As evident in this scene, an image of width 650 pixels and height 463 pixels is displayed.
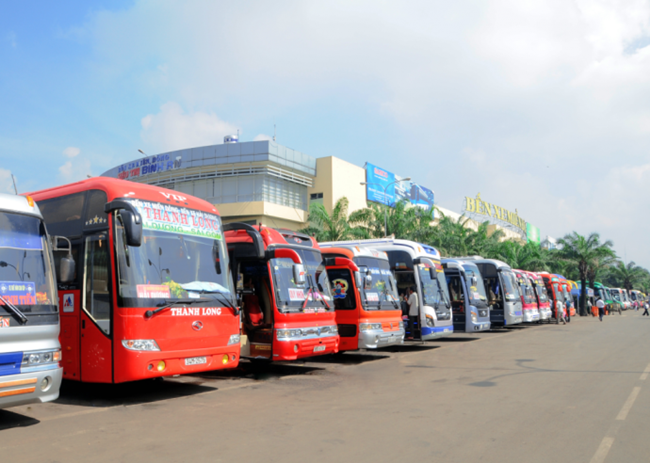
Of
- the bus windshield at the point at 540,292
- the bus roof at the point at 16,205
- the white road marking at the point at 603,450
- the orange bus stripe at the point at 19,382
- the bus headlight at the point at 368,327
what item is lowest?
the white road marking at the point at 603,450

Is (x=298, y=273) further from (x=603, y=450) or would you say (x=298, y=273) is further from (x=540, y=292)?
(x=540, y=292)

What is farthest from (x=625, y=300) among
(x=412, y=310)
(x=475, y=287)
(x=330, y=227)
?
(x=412, y=310)

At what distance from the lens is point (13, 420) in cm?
663

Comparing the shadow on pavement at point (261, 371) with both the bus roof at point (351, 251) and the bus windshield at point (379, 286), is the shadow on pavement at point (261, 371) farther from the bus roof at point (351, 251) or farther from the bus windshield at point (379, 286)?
the bus roof at point (351, 251)

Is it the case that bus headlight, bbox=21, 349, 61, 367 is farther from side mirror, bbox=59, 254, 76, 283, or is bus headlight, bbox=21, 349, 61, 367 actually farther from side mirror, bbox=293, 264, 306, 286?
side mirror, bbox=293, 264, 306, 286

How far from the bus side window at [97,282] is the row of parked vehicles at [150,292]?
16mm

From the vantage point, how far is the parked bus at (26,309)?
5.87m

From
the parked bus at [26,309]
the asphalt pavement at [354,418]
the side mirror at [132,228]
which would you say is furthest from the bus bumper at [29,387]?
the side mirror at [132,228]

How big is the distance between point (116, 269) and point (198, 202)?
211cm

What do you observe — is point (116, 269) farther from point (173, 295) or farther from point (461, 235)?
point (461, 235)

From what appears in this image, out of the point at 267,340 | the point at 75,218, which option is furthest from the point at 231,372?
the point at 75,218

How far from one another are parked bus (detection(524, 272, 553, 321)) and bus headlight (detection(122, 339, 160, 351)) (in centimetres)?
2533

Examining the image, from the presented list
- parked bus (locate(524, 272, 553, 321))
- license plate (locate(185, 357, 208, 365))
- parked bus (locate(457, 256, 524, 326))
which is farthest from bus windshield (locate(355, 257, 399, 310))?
parked bus (locate(524, 272, 553, 321))

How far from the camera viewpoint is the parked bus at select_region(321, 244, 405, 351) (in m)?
13.1
